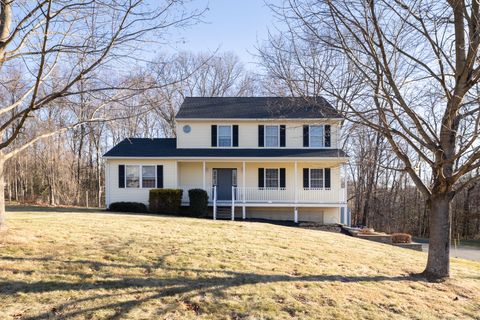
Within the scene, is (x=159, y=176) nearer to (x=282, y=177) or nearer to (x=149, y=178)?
(x=149, y=178)

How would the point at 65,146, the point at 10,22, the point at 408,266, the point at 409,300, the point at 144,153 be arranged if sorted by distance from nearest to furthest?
the point at 409,300 → the point at 10,22 → the point at 408,266 → the point at 144,153 → the point at 65,146

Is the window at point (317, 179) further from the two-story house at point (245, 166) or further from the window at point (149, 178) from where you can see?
the window at point (149, 178)

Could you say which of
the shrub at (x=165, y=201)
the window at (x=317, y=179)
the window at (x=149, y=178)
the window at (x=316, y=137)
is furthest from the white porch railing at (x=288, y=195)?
the window at (x=149, y=178)

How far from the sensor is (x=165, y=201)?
17.9 meters

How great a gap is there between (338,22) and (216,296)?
5.70 metres

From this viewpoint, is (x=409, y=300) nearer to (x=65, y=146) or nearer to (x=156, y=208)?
(x=156, y=208)

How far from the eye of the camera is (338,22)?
7.24m

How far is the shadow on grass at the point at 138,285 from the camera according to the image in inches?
180

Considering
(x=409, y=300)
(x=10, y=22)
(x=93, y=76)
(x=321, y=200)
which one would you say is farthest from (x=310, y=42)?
(x=321, y=200)

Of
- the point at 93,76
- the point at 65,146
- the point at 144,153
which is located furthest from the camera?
the point at 65,146

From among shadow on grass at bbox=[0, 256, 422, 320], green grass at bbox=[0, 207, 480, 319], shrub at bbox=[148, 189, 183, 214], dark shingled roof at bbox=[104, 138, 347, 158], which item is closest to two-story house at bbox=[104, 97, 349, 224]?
dark shingled roof at bbox=[104, 138, 347, 158]

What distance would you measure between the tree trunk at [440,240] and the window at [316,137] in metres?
12.8

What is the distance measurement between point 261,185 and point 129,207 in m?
7.13

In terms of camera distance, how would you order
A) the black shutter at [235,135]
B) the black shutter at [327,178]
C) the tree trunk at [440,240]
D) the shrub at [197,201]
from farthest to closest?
the black shutter at [235,135], the black shutter at [327,178], the shrub at [197,201], the tree trunk at [440,240]
